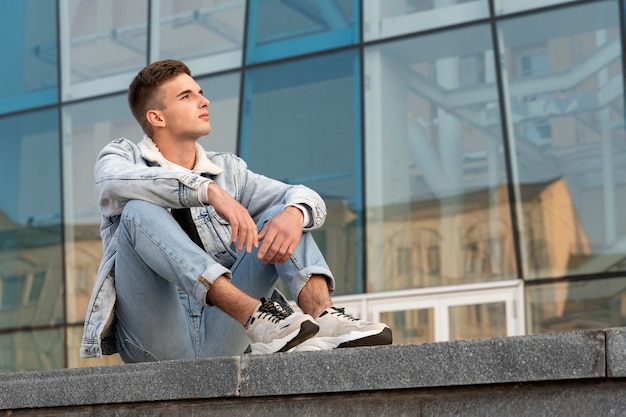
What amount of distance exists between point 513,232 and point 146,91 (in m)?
6.94

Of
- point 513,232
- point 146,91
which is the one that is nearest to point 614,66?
point 513,232

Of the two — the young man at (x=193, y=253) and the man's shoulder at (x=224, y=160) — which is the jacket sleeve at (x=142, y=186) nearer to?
the young man at (x=193, y=253)

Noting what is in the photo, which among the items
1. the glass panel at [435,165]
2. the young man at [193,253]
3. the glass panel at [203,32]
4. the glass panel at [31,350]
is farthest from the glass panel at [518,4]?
the young man at [193,253]

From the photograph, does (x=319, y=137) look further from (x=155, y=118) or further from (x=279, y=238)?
(x=279, y=238)

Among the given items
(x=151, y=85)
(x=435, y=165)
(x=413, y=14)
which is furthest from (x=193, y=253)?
(x=413, y=14)

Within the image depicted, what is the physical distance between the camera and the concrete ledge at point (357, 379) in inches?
94.1

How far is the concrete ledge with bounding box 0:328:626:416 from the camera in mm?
2391

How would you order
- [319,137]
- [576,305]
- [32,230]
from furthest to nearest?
[32,230] → [319,137] → [576,305]

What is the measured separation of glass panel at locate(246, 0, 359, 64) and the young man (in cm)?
766

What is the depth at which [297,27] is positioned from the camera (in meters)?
11.9

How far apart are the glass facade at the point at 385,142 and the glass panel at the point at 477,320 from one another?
0.02 metres

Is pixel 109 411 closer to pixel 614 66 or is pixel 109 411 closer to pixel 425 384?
pixel 425 384

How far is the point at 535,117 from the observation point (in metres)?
10.6

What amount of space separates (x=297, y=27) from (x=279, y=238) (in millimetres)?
8681
